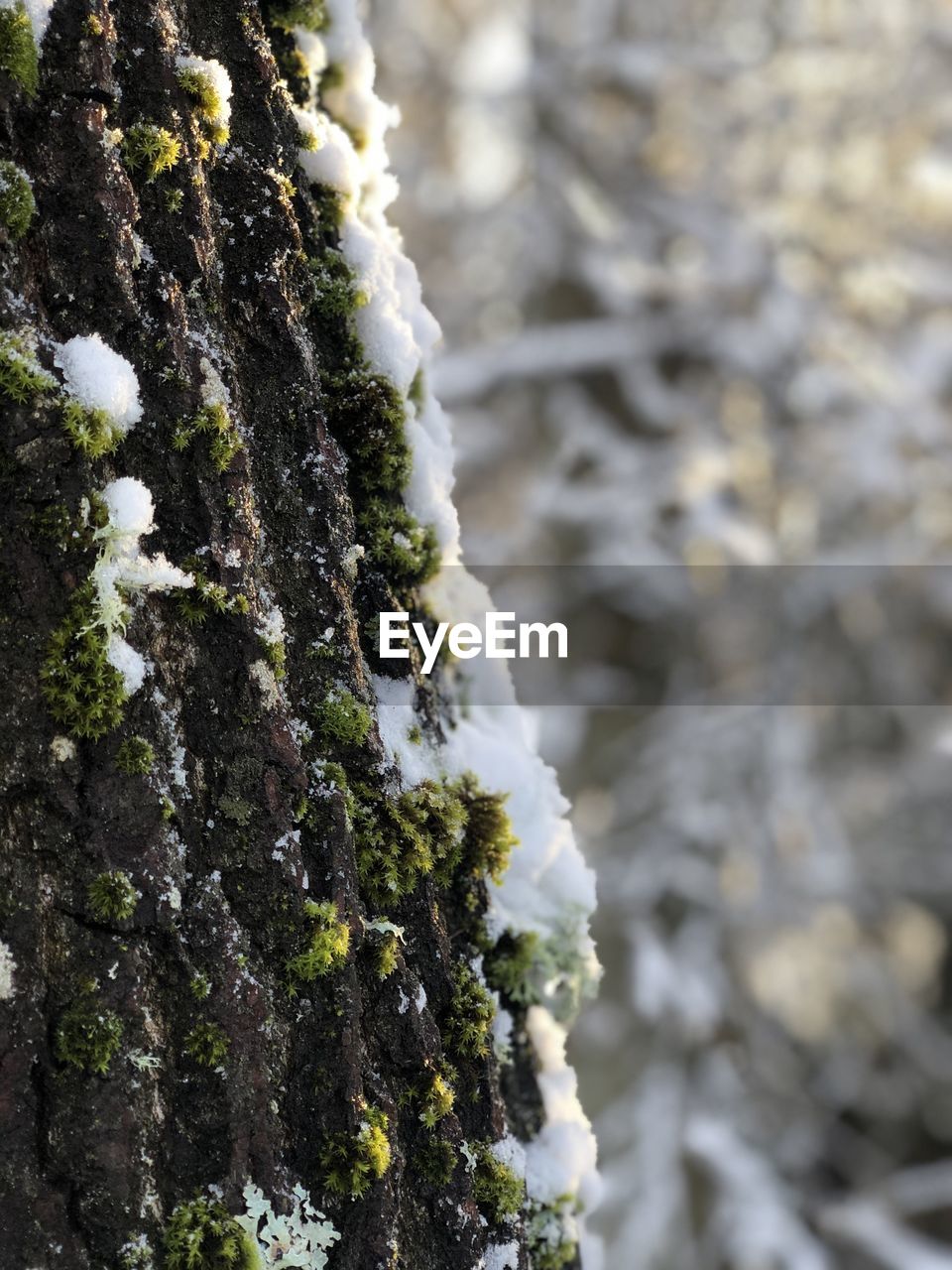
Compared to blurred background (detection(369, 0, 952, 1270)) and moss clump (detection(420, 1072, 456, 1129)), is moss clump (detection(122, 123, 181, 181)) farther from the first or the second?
blurred background (detection(369, 0, 952, 1270))

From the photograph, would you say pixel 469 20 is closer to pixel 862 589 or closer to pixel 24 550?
pixel 862 589

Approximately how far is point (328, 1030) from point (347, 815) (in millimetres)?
183

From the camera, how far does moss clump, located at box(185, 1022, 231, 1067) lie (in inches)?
32.9

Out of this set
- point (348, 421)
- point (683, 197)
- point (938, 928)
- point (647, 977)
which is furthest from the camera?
point (938, 928)

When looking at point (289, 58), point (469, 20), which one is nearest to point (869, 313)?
point (469, 20)

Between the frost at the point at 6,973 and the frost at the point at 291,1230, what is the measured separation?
0.80ft

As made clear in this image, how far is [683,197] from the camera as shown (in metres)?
5.54

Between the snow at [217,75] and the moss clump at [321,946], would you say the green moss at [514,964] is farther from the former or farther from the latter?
the snow at [217,75]

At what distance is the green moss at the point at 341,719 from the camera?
963 mm

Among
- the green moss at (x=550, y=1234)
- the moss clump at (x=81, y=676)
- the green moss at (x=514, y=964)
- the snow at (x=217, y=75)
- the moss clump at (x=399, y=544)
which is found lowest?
the green moss at (x=550, y=1234)

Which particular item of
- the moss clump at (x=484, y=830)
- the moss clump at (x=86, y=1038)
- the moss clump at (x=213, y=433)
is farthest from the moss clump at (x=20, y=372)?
the moss clump at (x=484, y=830)

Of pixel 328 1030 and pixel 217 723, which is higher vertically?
pixel 217 723

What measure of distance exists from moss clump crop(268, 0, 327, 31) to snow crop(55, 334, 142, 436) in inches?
21.7

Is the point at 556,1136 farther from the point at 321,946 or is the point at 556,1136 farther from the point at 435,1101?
the point at 321,946
